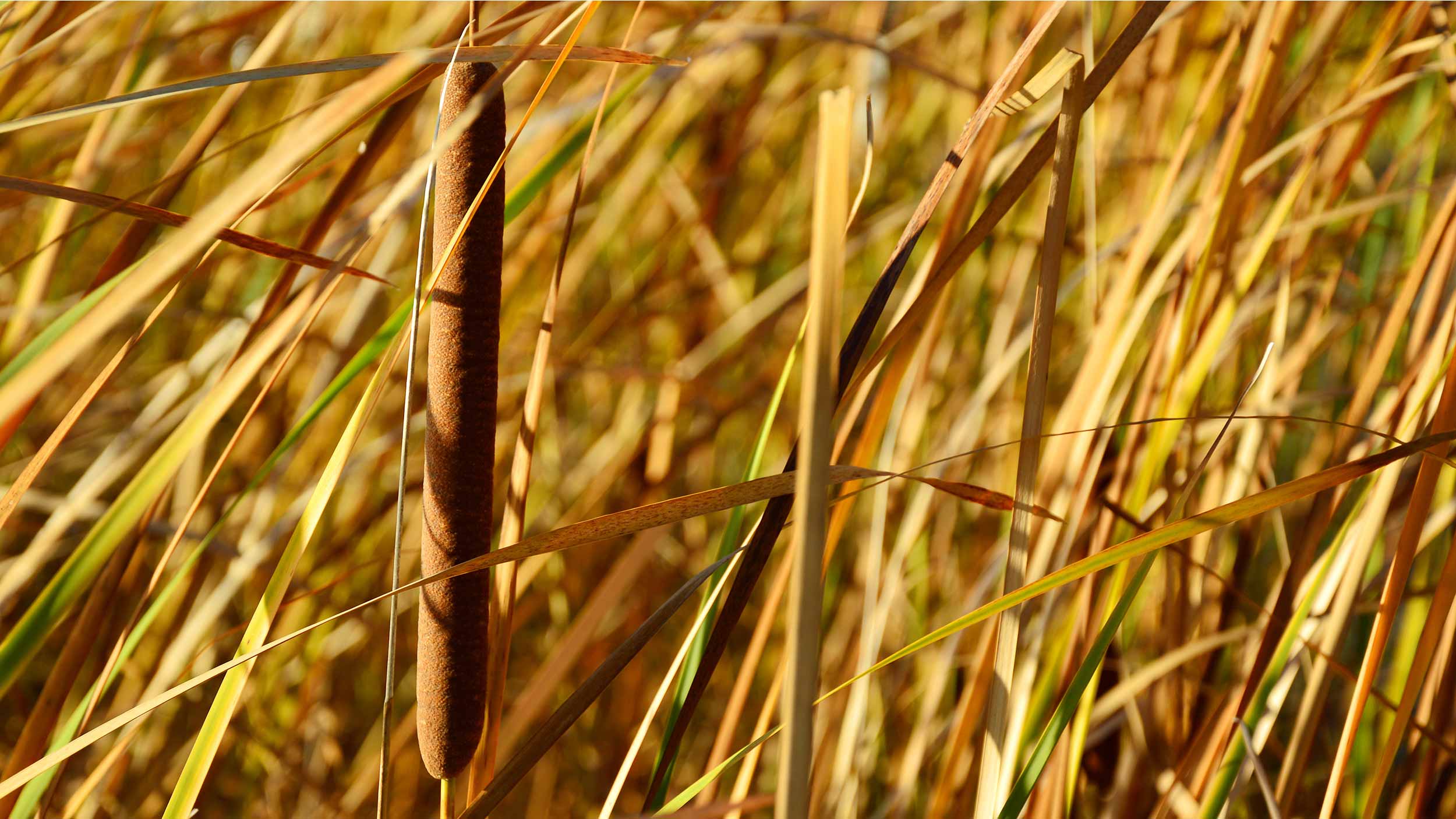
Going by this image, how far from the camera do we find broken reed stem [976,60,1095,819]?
323mm

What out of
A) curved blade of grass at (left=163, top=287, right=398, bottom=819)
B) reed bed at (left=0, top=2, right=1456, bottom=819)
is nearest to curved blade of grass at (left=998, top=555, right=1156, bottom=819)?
reed bed at (left=0, top=2, right=1456, bottom=819)

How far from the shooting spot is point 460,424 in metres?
0.32

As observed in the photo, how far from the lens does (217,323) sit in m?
1.09

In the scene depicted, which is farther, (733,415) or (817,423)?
(733,415)

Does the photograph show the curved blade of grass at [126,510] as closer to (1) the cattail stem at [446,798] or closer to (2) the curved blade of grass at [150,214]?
(2) the curved blade of grass at [150,214]

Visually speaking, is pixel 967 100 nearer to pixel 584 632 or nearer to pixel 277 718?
pixel 584 632

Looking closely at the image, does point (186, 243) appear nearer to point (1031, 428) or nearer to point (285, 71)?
point (285, 71)

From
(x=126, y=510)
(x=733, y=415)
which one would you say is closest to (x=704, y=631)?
(x=126, y=510)

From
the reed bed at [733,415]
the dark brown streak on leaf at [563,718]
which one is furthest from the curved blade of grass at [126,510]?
the dark brown streak on leaf at [563,718]

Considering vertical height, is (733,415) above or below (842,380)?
below

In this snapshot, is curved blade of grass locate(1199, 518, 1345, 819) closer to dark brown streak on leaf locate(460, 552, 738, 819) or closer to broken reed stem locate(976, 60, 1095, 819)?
broken reed stem locate(976, 60, 1095, 819)

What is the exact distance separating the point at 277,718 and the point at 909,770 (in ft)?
2.07

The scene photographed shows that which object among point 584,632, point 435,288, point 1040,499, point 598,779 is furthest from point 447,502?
point 598,779

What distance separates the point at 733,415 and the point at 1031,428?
0.87 meters
